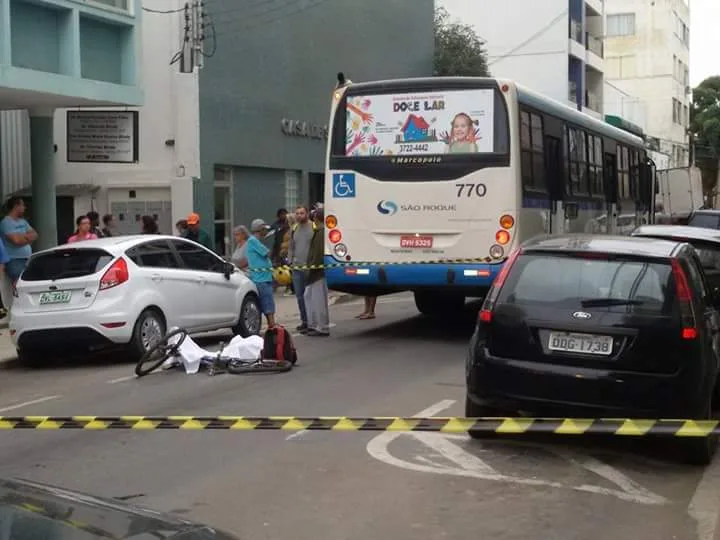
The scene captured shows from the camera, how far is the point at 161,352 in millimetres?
10836

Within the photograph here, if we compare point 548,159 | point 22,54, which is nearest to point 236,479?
point 548,159

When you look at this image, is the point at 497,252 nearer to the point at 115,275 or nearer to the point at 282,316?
the point at 115,275

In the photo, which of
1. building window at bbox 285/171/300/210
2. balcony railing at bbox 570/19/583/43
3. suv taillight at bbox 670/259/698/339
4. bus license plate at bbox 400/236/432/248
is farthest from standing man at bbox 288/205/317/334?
balcony railing at bbox 570/19/583/43

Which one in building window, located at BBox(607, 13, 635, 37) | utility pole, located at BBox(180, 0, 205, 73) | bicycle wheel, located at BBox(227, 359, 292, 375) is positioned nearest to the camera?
bicycle wheel, located at BBox(227, 359, 292, 375)

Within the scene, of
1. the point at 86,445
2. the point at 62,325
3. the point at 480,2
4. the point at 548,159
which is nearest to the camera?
the point at 86,445

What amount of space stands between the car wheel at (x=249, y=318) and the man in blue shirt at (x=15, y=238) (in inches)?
135

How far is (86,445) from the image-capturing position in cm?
723

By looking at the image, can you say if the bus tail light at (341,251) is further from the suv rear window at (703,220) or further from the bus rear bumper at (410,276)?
the suv rear window at (703,220)

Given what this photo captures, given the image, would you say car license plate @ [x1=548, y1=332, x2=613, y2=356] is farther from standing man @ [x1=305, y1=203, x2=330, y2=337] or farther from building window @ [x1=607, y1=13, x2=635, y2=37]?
building window @ [x1=607, y1=13, x2=635, y2=37]

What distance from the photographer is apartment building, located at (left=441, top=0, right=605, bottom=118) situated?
47.2 metres

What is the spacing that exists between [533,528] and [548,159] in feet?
29.5

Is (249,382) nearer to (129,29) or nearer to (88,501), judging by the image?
(88,501)

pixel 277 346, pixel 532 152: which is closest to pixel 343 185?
pixel 532 152

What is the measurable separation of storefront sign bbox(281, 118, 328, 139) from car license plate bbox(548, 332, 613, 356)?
691 inches
